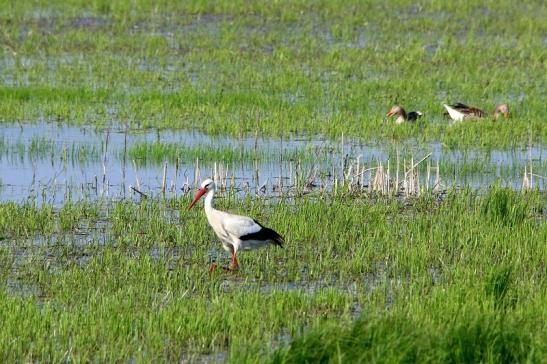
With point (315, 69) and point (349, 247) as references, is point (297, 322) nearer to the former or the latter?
point (349, 247)

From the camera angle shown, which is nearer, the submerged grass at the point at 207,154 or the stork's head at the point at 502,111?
the submerged grass at the point at 207,154

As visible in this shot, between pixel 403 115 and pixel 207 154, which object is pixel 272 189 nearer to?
pixel 207 154

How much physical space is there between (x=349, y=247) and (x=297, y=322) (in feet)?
9.02

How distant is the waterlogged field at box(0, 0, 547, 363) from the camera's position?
25.7 feet

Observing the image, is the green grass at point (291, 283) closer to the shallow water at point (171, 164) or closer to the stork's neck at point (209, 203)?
the stork's neck at point (209, 203)

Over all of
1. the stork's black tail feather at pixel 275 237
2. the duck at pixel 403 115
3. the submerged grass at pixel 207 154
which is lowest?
the stork's black tail feather at pixel 275 237

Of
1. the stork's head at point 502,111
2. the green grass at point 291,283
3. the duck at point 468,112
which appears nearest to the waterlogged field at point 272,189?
the green grass at point 291,283

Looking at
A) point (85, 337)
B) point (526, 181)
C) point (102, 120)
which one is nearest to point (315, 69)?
point (102, 120)

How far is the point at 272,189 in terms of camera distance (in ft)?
43.6

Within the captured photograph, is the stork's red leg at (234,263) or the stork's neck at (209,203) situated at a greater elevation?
the stork's neck at (209,203)

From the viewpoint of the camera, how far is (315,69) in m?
21.5

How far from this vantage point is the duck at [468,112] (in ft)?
55.7

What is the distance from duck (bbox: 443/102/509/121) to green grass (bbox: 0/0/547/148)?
7.5 inches

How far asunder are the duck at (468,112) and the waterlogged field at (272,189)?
0.16 meters
